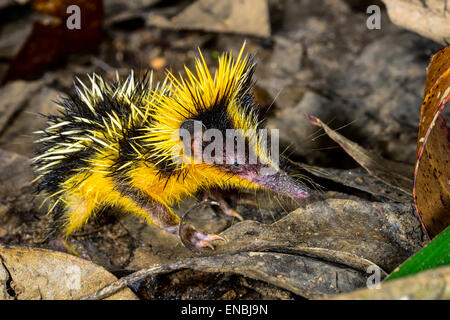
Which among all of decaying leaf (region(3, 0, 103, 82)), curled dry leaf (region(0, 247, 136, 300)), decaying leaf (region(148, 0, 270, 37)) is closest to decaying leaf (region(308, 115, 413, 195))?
curled dry leaf (region(0, 247, 136, 300))

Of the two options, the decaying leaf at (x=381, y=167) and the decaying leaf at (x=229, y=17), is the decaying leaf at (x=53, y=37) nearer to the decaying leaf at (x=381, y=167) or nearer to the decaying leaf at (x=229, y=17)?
the decaying leaf at (x=229, y=17)

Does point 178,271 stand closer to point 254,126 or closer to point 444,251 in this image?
point 254,126

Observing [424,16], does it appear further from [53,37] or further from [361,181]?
[53,37]

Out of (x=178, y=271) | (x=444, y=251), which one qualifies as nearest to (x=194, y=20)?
(x=178, y=271)

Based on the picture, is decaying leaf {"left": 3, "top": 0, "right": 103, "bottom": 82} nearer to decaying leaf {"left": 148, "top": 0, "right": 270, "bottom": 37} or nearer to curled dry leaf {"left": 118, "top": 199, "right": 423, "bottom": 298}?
decaying leaf {"left": 148, "top": 0, "right": 270, "bottom": 37}

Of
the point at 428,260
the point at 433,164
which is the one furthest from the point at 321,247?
the point at 433,164

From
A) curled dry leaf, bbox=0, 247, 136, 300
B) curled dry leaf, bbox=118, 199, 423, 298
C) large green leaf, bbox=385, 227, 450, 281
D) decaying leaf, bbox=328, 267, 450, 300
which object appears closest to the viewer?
decaying leaf, bbox=328, 267, 450, 300
